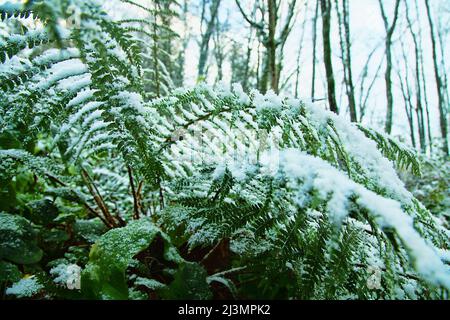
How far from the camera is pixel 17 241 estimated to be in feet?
2.62

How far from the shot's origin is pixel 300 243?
708 millimetres

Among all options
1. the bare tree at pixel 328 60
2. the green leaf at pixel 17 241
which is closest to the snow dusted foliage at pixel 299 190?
the green leaf at pixel 17 241

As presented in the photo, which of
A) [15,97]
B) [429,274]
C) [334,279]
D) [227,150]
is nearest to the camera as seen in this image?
[429,274]

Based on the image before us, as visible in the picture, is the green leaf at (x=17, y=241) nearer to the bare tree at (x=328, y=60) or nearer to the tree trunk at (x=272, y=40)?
the tree trunk at (x=272, y=40)

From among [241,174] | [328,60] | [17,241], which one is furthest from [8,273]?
[328,60]

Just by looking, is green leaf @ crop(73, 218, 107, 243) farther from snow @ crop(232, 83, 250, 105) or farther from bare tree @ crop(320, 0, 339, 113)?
bare tree @ crop(320, 0, 339, 113)

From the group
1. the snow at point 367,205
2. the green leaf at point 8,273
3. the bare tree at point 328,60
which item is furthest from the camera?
the bare tree at point 328,60

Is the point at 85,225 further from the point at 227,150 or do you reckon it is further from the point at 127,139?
the point at 227,150

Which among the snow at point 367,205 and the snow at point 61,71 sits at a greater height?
the snow at point 61,71

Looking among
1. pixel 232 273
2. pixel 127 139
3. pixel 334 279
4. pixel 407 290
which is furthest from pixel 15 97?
pixel 407 290

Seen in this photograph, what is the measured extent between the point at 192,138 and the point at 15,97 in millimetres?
529

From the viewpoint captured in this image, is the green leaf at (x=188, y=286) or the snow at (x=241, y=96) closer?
the green leaf at (x=188, y=286)

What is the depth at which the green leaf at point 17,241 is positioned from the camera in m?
0.77

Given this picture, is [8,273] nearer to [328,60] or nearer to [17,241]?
[17,241]
